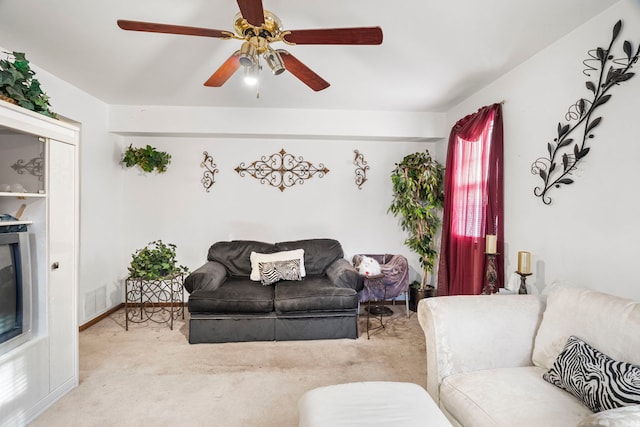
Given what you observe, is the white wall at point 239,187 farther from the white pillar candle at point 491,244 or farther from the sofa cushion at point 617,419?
the sofa cushion at point 617,419

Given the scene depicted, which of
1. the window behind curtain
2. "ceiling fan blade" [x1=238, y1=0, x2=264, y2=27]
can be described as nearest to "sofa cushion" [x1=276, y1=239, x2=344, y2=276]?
the window behind curtain

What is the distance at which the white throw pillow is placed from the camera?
351cm

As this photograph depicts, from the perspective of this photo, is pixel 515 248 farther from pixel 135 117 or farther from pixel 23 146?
pixel 135 117

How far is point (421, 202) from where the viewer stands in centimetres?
397

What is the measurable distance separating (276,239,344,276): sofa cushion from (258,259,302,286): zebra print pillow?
0.29 meters

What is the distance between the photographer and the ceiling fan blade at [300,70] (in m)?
1.98

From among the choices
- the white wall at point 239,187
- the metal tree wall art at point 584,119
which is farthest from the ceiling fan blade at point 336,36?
the white wall at point 239,187

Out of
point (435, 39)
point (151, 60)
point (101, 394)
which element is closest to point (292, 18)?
point (435, 39)

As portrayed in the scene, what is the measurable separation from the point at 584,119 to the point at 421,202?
204 cm

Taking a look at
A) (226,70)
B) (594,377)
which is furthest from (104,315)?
(594,377)

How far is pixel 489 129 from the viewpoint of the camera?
2.91m

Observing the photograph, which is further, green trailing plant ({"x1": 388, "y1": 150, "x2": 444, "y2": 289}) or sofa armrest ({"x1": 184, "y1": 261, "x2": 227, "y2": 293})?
green trailing plant ({"x1": 388, "y1": 150, "x2": 444, "y2": 289})

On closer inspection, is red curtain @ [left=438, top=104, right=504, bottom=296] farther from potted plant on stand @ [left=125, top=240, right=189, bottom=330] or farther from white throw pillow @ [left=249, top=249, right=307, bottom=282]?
potted plant on stand @ [left=125, top=240, right=189, bottom=330]

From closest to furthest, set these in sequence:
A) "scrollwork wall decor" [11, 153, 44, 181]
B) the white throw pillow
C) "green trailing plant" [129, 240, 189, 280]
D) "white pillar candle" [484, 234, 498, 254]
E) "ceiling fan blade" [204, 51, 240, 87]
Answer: "scrollwork wall decor" [11, 153, 44, 181] < "ceiling fan blade" [204, 51, 240, 87] < "white pillar candle" [484, 234, 498, 254] < "green trailing plant" [129, 240, 189, 280] < the white throw pillow
